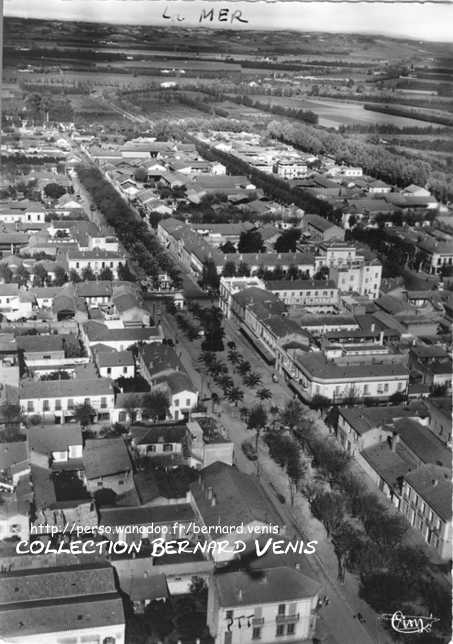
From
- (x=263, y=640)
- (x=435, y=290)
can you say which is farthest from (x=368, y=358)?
(x=263, y=640)

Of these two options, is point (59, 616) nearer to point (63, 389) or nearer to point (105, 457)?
point (105, 457)

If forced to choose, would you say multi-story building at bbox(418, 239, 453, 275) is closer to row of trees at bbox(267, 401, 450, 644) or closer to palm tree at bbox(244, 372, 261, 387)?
palm tree at bbox(244, 372, 261, 387)

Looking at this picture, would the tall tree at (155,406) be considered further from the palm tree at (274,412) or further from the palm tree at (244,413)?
the palm tree at (274,412)

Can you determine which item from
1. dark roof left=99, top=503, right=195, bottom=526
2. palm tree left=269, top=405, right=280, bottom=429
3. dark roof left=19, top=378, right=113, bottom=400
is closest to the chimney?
palm tree left=269, top=405, right=280, bottom=429

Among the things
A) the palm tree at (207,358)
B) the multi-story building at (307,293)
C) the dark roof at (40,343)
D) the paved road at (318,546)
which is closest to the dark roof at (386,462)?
the paved road at (318,546)

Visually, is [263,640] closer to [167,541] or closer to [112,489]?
[167,541]

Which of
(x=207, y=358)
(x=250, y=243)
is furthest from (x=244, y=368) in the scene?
(x=250, y=243)
